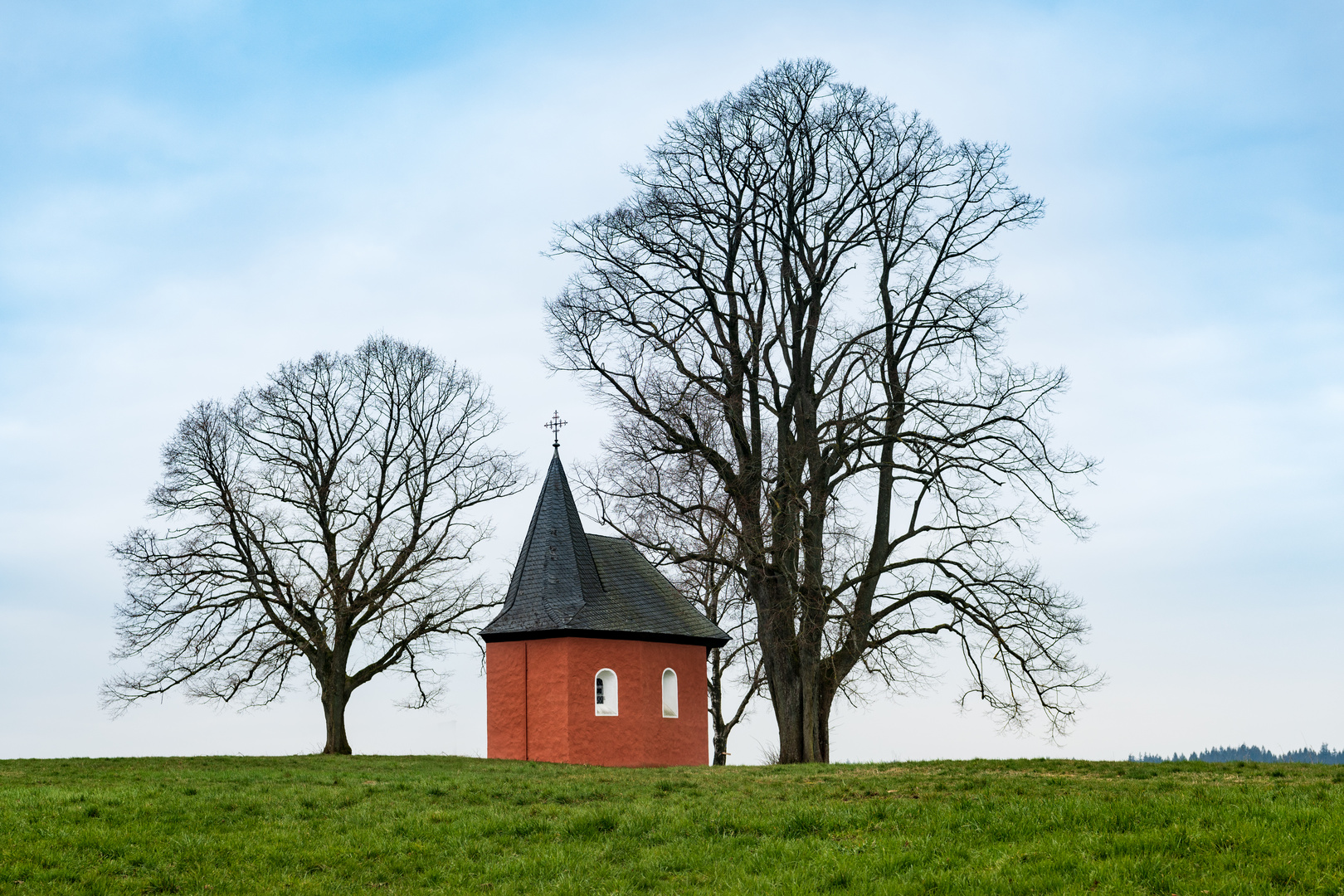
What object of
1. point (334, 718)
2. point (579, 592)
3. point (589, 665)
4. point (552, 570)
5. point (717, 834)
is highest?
point (552, 570)

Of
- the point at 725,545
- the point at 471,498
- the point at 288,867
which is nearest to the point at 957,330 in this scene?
the point at 725,545

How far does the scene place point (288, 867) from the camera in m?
13.6

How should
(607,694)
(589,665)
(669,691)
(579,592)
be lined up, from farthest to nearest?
(669,691) < (579,592) < (607,694) < (589,665)

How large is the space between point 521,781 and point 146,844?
6.26m

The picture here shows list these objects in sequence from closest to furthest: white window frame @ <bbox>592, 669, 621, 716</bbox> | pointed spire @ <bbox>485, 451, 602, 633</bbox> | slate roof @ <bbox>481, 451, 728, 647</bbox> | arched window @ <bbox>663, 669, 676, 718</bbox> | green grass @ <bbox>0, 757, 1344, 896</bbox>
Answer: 1. green grass @ <bbox>0, 757, 1344, 896</bbox>
2. white window frame @ <bbox>592, 669, 621, 716</bbox>
3. slate roof @ <bbox>481, 451, 728, 647</bbox>
4. pointed spire @ <bbox>485, 451, 602, 633</bbox>
5. arched window @ <bbox>663, 669, 676, 718</bbox>

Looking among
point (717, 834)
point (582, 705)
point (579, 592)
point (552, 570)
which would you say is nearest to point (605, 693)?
point (582, 705)

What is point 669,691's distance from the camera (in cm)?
2950

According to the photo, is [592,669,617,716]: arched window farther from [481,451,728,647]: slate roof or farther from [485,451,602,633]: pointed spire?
[485,451,602,633]: pointed spire

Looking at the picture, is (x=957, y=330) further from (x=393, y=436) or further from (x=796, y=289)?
(x=393, y=436)

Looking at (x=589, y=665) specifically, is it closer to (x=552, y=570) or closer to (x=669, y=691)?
(x=669, y=691)

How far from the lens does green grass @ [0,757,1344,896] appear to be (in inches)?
444

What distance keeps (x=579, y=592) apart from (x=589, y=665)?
6.40ft

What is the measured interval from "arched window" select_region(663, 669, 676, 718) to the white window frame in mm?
1586

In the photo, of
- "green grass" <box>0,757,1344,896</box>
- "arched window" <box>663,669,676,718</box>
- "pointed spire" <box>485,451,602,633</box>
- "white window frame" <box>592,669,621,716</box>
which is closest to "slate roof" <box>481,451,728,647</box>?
"pointed spire" <box>485,451,602,633</box>
